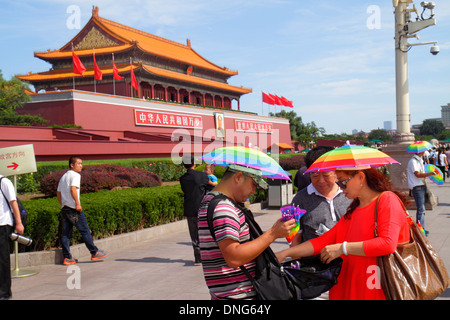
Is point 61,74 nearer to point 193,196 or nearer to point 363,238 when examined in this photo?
point 193,196

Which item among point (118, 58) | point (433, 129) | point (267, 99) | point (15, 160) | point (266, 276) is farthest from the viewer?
point (433, 129)

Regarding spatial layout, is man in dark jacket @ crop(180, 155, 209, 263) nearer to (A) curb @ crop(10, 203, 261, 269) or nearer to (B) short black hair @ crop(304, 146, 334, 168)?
(A) curb @ crop(10, 203, 261, 269)

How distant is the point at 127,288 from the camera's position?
214 inches

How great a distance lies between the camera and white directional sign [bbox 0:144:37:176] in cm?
660

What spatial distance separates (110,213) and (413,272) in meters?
6.56

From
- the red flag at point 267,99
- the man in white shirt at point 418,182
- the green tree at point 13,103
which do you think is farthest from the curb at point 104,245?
the red flag at point 267,99

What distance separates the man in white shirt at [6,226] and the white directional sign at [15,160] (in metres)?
1.70

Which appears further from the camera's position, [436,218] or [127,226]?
[436,218]

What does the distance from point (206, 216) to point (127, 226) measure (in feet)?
22.2

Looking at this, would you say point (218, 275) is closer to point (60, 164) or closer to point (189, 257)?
point (189, 257)

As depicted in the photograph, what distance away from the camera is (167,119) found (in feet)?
99.8

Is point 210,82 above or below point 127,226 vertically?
above

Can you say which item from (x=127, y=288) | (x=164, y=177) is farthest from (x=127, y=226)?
(x=164, y=177)

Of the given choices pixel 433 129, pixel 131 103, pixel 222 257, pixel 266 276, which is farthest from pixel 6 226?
pixel 433 129
